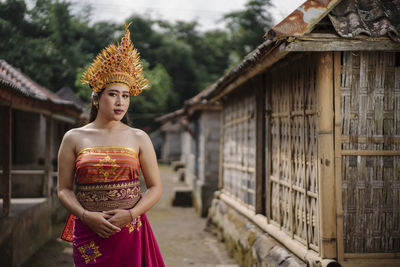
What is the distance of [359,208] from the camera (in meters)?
3.80

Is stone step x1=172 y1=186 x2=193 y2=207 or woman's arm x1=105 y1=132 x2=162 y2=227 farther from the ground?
woman's arm x1=105 y1=132 x2=162 y2=227

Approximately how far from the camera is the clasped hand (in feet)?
8.00

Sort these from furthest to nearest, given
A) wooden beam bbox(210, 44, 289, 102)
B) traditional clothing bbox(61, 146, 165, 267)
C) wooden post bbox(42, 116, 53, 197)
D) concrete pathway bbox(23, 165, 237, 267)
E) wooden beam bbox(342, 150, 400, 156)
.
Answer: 1. wooden post bbox(42, 116, 53, 197)
2. concrete pathway bbox(23, 165, 237, 267)
3. wooden beam bbox(342, 150, 400, 156)
4. wooden beam bbox(210, 44, 289, 102)
5. traditional clothing bbox(61, 146, 165, 267)

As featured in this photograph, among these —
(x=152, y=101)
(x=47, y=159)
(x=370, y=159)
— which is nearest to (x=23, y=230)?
(x=47, y=159)

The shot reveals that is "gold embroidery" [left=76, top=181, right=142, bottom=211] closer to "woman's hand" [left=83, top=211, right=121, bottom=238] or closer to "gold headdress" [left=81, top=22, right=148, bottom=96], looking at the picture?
"woman's hand" [left=83, top=211, right=121, bottom=238]

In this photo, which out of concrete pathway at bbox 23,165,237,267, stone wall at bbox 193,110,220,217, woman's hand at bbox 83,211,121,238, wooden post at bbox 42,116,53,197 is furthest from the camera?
stone wall at bbox 193,110,220,217

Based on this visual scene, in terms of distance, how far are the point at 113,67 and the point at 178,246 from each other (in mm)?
6209

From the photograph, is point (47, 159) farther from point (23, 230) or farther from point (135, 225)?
point (135, 225)

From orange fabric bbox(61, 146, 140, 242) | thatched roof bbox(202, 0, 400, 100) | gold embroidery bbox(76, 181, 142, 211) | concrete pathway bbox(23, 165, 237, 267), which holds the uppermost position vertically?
thatched roof bbox(202, 0, 400, 100)

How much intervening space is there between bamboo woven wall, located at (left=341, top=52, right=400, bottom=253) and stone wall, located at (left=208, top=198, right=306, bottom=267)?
76 cm

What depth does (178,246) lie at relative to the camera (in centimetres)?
820

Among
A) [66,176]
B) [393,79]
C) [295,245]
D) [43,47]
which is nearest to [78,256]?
[66,176]

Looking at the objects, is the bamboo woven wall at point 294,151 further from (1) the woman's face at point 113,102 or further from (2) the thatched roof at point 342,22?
(1) the woman's face at point 113,102

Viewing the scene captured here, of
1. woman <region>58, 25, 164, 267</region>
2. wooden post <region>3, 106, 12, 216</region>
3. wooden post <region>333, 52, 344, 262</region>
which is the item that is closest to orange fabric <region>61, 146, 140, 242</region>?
woman <region>58, 25, 164, 267</region>
